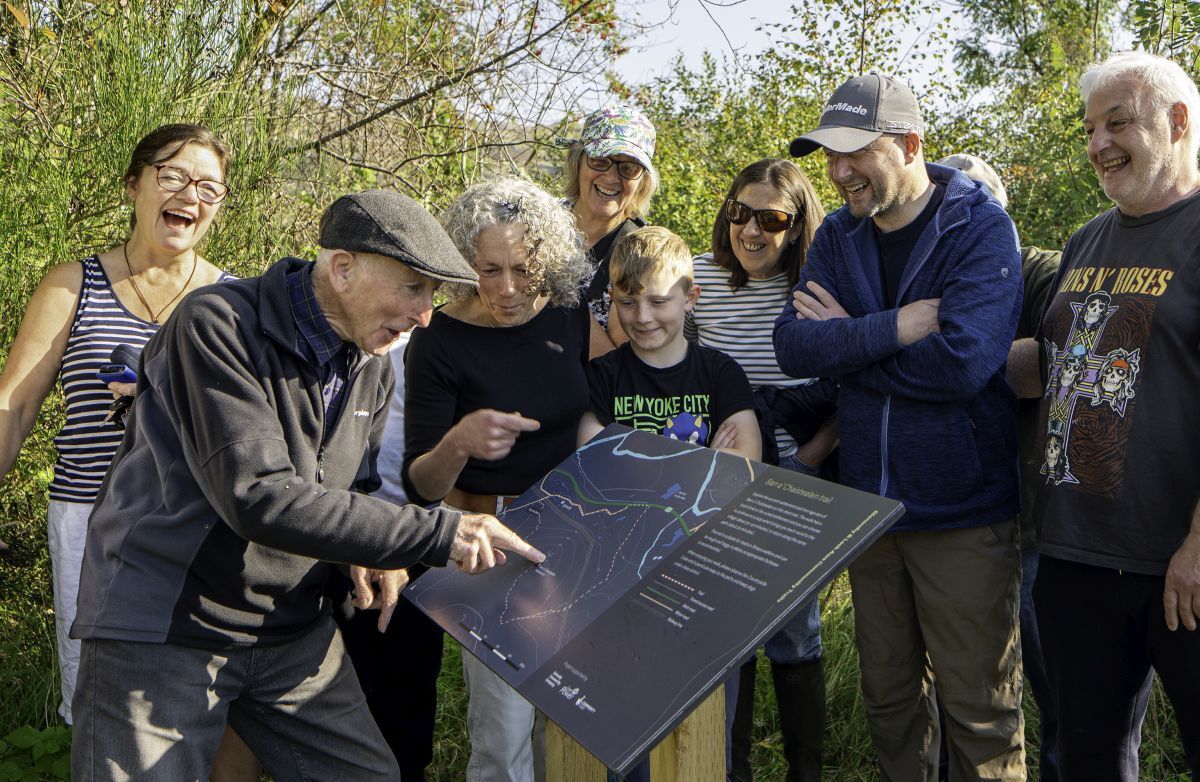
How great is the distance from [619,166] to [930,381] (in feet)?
4.87

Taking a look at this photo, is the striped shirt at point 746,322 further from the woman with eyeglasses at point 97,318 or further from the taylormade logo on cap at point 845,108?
the woman with eyeglasses at point 97,318

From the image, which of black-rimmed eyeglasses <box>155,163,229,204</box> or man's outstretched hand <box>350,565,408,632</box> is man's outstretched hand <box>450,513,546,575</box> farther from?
black-rimmed eyeglasses <box>155,163,229,204</box>

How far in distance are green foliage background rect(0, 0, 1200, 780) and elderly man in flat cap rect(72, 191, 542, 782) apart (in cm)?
175

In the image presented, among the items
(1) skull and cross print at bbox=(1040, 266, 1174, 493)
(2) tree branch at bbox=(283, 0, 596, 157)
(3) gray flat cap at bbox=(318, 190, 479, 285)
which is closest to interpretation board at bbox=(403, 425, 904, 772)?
(3) gray flat cap at bbox=(318, 190, 479, 285)

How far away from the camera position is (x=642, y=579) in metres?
2.32

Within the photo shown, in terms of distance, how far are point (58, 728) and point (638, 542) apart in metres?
2.63

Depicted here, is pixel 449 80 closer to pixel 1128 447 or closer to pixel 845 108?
pixel 845 108

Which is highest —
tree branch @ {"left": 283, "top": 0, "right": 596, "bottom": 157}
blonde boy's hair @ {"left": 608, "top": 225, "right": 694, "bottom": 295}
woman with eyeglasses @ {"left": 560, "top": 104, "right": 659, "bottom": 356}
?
tree branch @ {"left": 283, "top": 0, "right": 596, "bottom": 157}

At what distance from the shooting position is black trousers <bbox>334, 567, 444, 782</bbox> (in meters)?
3.31

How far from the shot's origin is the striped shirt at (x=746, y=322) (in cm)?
350

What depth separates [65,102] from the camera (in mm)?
4402

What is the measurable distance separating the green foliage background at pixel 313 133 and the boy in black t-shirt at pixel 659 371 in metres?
1.75

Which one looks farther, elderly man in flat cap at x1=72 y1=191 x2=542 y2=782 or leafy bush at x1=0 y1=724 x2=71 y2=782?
leafy bush at x1=0 y1=724 x2=71 y2=782

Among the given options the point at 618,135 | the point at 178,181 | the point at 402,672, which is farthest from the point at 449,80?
Answer: the point at 402,672
